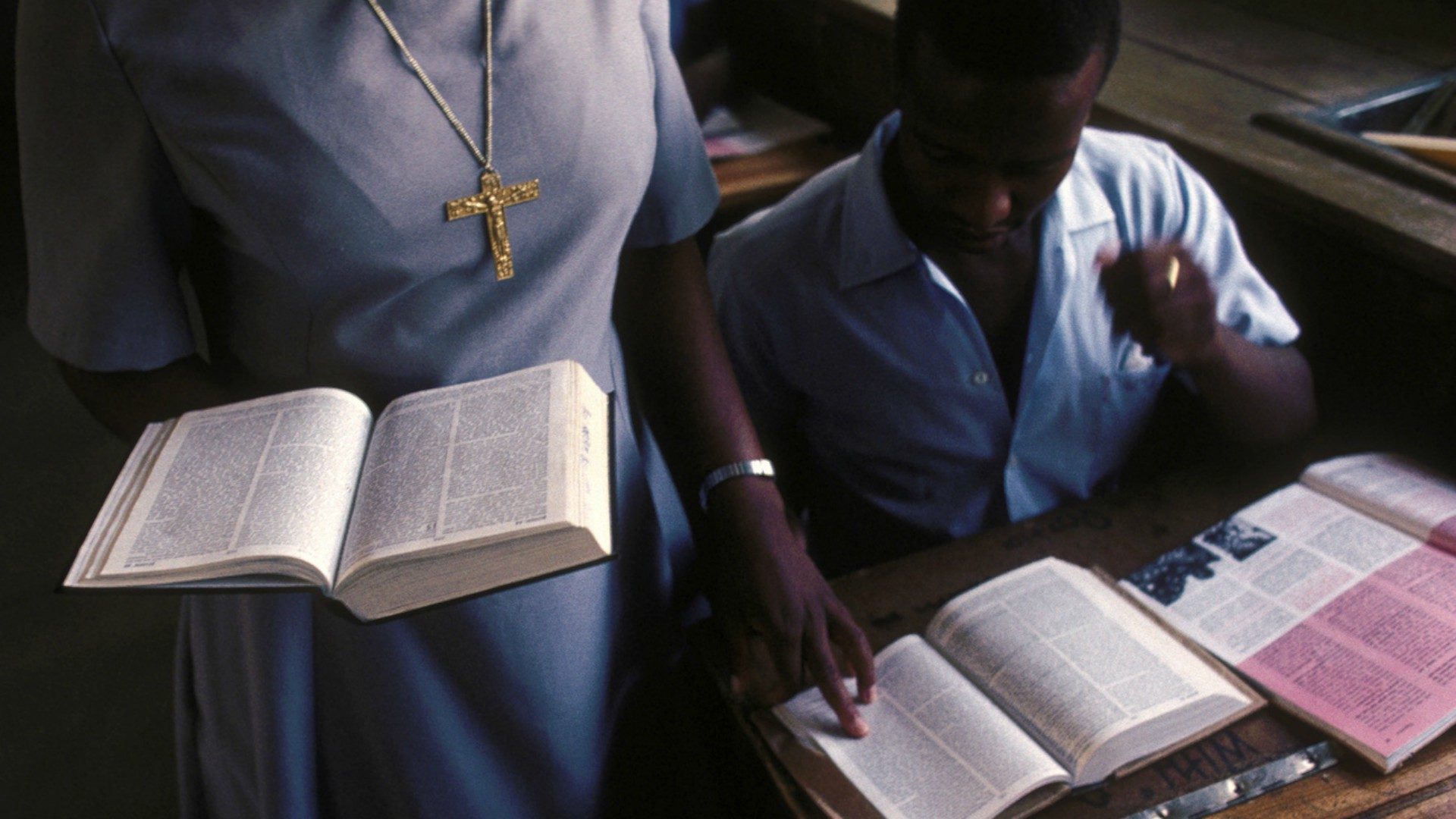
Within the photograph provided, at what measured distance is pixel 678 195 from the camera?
113 centimetres

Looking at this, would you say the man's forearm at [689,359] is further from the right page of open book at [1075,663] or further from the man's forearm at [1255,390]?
the man's forearm at [1255,390]

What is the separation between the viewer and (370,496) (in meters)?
0.84

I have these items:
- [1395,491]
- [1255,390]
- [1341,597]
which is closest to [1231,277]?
[1255,390]

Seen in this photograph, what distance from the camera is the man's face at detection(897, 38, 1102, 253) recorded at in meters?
1.18

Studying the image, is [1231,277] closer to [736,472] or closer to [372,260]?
[736,472]

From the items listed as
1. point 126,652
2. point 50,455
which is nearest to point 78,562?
point 126,652

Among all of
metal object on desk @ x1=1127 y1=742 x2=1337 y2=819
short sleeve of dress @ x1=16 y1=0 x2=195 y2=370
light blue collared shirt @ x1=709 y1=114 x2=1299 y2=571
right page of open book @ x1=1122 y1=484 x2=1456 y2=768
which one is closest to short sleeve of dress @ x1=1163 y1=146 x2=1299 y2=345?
light blue collared shirt @ x1=709 y1=114 x2=1299 y2=571

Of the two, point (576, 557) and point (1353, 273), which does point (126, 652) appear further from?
point (1353, 273)

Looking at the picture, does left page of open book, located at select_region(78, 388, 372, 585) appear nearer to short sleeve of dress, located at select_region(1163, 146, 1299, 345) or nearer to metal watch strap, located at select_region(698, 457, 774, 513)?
metal watch strap, located at select_region(698, 457, 774, 513)

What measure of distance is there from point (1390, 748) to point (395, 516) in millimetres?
930

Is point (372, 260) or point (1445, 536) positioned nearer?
point (372, 260)

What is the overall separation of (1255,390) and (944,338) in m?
0.41

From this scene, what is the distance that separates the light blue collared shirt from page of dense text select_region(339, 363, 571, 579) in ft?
2.09

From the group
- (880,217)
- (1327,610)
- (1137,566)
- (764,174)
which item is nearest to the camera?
(1327,610)
